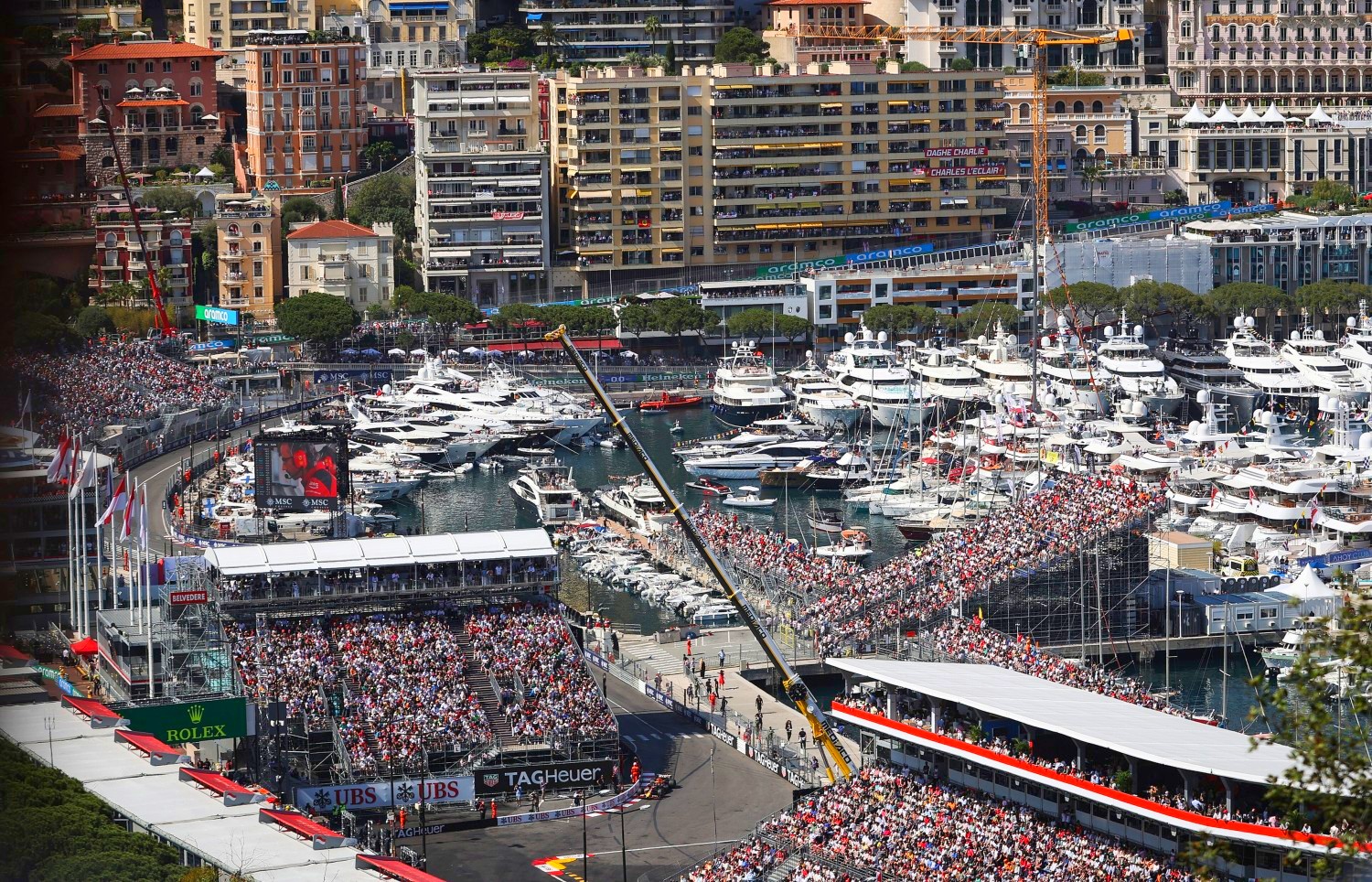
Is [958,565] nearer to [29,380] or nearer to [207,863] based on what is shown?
[207,863]

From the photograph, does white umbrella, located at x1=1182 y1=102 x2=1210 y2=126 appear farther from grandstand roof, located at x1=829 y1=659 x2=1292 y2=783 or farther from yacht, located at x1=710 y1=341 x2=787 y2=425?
grandstand roof, located at x1=829 y1=659 x2=1292 y2=783

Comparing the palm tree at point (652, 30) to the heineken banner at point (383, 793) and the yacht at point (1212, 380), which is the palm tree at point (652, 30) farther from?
the heineken banner at point (383, 793)

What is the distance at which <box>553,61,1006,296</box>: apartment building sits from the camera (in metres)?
106

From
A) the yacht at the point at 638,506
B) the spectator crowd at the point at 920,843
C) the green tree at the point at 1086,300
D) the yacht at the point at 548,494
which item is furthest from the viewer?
the green tree at the point at 1086,300

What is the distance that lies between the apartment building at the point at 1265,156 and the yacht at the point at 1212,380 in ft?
83.6

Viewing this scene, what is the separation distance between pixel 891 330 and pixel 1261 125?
3105 cm

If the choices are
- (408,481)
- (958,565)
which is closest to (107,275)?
(408,481)

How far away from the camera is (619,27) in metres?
125

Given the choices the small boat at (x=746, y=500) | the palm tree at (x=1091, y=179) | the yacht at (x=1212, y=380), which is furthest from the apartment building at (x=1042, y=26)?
the small boat at (x=746, y=500)

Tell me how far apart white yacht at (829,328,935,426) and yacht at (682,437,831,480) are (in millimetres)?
3846

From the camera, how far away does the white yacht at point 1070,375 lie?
83.4m

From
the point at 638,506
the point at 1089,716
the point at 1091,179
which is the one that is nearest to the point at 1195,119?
the point at 1091,179

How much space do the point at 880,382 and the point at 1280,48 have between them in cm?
5299

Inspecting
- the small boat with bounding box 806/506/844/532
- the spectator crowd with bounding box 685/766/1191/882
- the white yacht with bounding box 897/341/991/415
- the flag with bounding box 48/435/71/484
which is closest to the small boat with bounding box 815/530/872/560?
the small boat with bounding box 806/506/844/532
